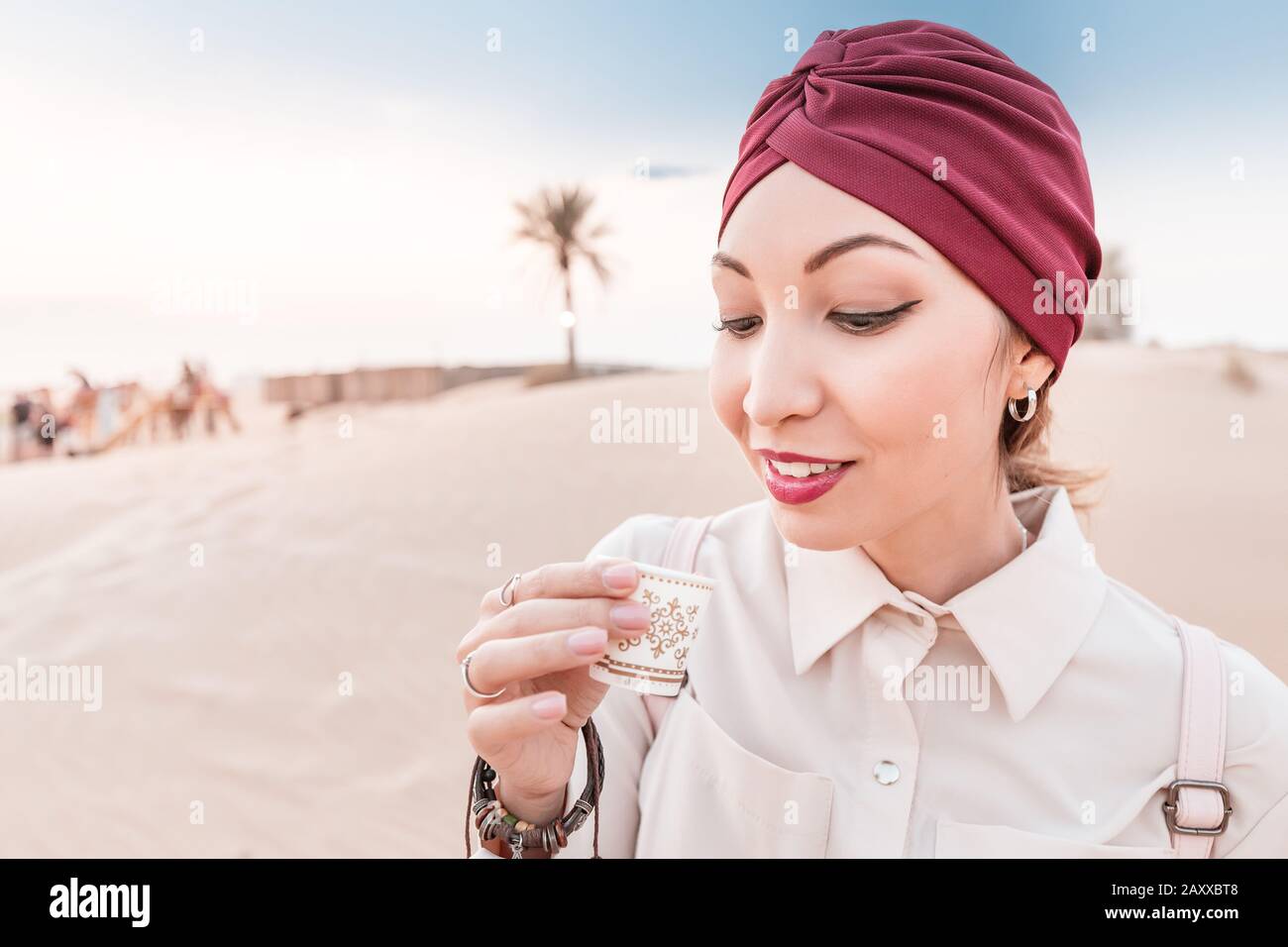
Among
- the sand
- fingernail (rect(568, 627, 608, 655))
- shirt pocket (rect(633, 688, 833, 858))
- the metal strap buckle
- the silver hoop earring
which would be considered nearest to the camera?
fingernail (rect(568, 627, 608, 655))

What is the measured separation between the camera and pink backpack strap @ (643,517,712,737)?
7.30 ft

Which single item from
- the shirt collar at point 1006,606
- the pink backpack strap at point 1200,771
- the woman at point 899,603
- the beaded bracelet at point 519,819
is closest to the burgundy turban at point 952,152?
the woman at point 899,603

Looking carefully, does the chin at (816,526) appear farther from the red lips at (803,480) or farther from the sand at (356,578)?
the sand at (356,578)

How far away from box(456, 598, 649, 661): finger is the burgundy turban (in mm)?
881

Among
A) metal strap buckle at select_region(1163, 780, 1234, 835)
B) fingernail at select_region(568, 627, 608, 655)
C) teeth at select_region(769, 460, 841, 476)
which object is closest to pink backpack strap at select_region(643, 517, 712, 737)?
teeth at select_region(769, 460, 841, 476)

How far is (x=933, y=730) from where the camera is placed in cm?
199

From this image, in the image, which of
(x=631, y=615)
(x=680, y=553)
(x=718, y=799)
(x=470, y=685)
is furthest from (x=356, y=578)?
(x=631, y=615)

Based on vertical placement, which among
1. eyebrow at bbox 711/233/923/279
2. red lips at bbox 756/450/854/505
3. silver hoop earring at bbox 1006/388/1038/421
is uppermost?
eyebrow at bbox 711/233/923/279

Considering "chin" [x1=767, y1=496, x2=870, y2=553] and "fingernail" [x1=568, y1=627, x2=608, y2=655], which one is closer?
"fingernail" [x1=568, y1=627, x2=608, y2=655]

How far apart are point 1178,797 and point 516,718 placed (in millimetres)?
1297

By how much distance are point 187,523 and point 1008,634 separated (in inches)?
457

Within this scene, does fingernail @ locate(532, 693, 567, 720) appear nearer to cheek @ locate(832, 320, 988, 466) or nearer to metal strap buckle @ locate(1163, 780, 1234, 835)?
cheek @ locate(832, 320, 988, 466)

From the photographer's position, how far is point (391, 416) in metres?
19.4

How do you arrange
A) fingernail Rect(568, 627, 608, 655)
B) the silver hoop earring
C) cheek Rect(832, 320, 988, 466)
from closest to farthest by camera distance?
fingernail Rect(568, 627, 608, 655) → cheek Rect(832, 320, 988, 466) → the silver hoop earring
